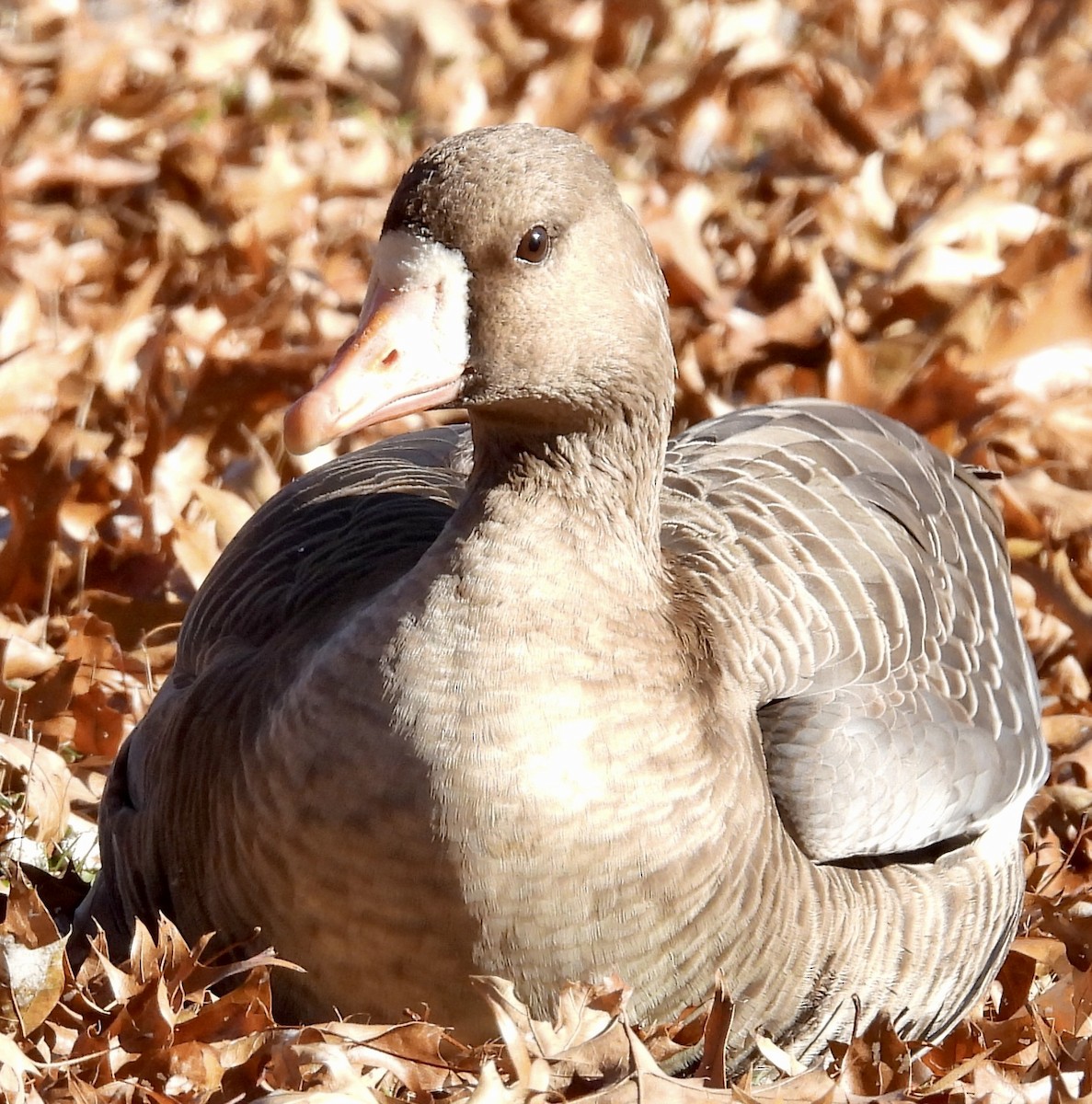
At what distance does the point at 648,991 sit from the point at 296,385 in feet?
9.87

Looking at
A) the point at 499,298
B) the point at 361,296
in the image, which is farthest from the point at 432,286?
the point at 361,296

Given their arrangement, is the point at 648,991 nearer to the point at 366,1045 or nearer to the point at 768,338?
the point at 366,1045

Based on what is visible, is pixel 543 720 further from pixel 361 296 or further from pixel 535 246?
pixel 361 296

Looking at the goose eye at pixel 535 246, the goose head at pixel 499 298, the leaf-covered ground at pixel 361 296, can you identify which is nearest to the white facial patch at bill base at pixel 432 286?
the goose head at pixel 499 298

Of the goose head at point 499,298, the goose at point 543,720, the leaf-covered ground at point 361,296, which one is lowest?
the leaf-covered ground at point 361,296

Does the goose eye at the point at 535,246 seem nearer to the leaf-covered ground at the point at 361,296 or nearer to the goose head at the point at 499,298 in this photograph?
the goose head at the point at 499,298

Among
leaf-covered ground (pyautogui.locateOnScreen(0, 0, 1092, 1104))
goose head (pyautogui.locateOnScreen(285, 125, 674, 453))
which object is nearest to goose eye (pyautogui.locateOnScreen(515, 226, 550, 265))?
goose head (pyautogui.locateOnScreen(285, 125, 674, 453))

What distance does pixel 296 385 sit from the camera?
6.02 meters

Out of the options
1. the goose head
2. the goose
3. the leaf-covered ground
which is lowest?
the leaf-covered ground

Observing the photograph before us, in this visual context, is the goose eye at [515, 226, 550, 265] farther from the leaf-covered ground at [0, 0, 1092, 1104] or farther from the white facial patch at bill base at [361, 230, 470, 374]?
the leaf-covered ground at [0, 0, 1092, 1104]

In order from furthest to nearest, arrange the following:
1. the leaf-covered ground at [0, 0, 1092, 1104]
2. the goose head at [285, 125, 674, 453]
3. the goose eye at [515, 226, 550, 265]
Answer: the leaf-covered ground at [0, 0, 1092, 1104] < the goose eye at [515, 226, 550, 265] < the goose head at [285, 125, 674, 453]

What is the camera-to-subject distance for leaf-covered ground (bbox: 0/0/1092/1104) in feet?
11.4

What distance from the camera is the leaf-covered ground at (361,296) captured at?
11.4 feet

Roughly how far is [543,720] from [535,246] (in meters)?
0.83
